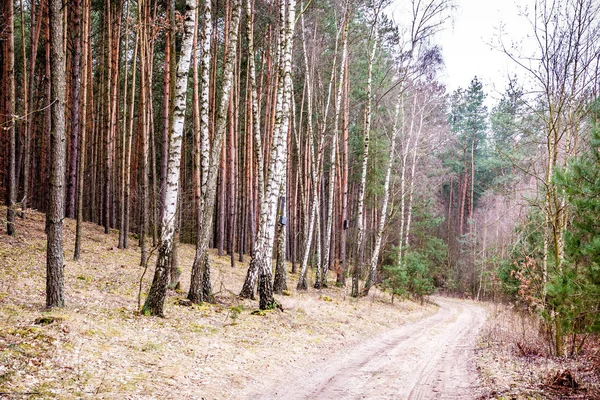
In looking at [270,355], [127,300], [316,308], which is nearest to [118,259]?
[127,300]

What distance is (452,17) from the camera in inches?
625

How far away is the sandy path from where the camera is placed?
6.02m

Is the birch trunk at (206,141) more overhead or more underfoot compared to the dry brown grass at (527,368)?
more overhead

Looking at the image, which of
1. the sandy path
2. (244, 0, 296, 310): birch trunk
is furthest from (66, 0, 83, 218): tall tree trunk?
the sandy path

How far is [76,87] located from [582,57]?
1278 centimetres

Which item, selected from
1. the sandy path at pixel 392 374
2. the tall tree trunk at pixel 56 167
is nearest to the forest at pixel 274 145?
the tall tree trunk at pixel 56 167

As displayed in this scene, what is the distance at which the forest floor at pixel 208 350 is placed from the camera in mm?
5375

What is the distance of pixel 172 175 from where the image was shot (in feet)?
28.5

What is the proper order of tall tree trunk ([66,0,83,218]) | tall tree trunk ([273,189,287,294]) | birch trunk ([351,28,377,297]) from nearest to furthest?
1. tall tree trunk ([66,0,83,218])
2. tall tree trunk ([273,189,287,294])
3. birch trunk ([351,28,377,297])

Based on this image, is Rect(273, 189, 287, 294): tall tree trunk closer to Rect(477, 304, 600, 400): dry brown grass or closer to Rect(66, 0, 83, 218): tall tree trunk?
Rect(477, 304, 600, 400): dry brown grass

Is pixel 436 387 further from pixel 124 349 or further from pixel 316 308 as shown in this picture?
pixel 316 308

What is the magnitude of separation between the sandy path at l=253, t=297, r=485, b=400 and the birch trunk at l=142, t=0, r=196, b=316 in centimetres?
333

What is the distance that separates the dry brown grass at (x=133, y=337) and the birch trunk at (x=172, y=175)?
1.69 feet

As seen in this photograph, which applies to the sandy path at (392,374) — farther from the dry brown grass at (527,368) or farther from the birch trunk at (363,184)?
the birch trunk at (363,184)
